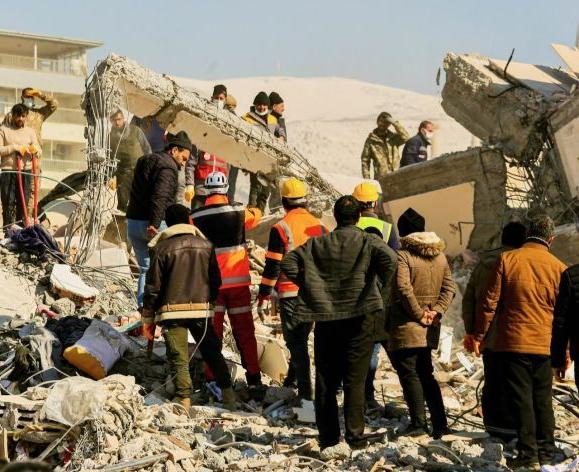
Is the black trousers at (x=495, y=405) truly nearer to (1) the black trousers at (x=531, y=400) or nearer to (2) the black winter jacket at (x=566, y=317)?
(1) the black trousers at (x=531, y=400)

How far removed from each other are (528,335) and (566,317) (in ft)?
1.18

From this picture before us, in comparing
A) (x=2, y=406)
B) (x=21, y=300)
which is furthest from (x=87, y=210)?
(x=2, y=406)

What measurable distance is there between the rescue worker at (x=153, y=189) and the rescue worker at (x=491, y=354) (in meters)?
3.04

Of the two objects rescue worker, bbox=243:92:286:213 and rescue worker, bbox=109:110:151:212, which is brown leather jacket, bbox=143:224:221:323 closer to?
rescue worker, bbox=109:110:151:212

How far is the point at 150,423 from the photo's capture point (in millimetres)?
8320

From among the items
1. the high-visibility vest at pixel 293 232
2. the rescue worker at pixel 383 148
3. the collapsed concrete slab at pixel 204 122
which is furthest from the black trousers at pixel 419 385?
the rescue worker at pixel 383 148

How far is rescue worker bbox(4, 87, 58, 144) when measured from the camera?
1348 cm

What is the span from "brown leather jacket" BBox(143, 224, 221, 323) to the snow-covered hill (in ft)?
156

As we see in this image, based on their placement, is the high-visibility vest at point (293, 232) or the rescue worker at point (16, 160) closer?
the high-visibility vest at point (293, 232)

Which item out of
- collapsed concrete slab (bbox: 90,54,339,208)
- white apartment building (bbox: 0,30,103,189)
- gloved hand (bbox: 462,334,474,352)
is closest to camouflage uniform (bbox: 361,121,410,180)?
collapsed concrete slab (bbox: 90,54,339,208)

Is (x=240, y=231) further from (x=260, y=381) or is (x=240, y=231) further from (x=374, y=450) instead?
(x=374, y=450)

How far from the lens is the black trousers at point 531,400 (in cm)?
754

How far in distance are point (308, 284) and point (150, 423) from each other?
1556 mm

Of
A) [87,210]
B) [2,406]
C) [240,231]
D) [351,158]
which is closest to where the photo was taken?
[2,406]
